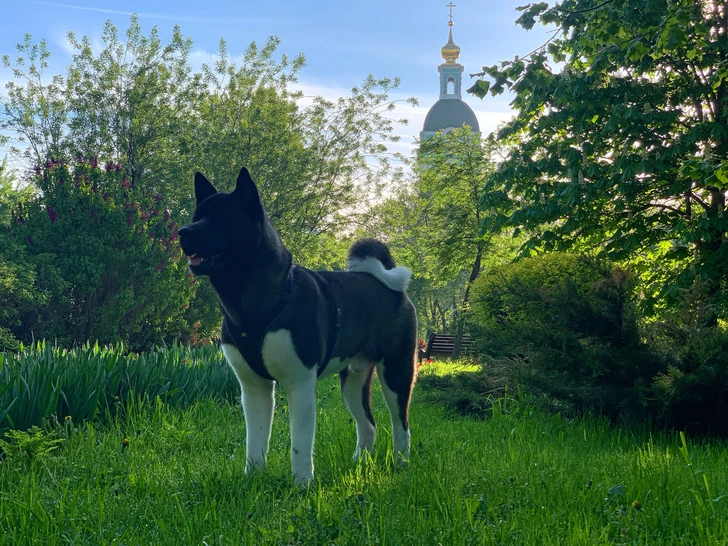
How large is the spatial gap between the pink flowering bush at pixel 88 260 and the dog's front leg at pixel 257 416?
37.9 ft

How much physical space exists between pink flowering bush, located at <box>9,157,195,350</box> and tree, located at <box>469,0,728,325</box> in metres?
8.72

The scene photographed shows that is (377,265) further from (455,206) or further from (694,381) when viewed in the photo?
(455,206)

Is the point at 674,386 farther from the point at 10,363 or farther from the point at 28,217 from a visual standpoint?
the point at 28,217

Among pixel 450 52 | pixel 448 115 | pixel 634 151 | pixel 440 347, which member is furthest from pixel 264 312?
pixel 450 52

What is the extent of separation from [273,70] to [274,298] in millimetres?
21274

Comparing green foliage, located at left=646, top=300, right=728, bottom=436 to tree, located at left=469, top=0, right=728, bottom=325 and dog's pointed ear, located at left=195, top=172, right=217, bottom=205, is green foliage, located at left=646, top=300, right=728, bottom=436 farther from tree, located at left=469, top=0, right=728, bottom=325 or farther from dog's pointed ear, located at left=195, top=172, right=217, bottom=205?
dog's pointed ear, located at left=195, top=172, right=217, bottom=205

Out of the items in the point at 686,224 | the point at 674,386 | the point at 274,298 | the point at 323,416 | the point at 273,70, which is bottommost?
the point at 323,416

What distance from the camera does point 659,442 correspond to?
5.88m

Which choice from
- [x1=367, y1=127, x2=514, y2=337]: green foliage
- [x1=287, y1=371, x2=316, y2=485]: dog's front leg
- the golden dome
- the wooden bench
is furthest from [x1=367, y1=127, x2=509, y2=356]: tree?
the golden dome

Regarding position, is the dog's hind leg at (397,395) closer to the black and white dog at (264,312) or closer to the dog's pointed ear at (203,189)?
the black and white dog at (264,312)

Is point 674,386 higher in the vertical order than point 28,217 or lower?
lower

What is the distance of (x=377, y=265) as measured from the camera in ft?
17.6

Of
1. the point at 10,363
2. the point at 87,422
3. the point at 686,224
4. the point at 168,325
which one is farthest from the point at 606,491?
the point at 168,325

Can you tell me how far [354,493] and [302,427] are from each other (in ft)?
1.63
